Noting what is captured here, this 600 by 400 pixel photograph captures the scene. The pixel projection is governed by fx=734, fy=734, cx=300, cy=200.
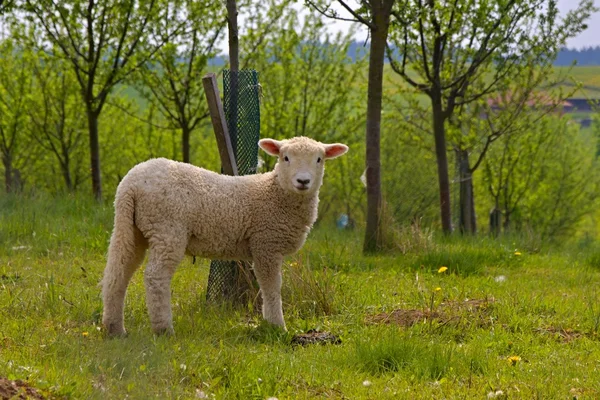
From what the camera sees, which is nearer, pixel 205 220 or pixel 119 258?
pixel 119 258

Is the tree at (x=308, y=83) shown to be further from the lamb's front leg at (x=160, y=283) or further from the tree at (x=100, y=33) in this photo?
the lamb's front leg at (x=160, y=283)

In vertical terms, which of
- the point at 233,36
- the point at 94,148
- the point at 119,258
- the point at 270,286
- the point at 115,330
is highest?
the point at 233,36

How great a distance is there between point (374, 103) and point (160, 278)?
16.3 feet

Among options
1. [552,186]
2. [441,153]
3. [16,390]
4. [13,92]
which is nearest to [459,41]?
[441,153]

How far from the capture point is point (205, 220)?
A: 225 inches

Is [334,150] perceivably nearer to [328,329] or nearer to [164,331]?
[328,329]

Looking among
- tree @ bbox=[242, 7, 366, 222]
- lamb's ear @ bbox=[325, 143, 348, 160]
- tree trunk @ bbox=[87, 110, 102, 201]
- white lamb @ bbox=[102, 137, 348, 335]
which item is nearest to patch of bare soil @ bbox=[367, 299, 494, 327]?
white lamb @ bbox=[102, 137, 348, 335]

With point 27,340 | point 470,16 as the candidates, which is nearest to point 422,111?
point 470,16

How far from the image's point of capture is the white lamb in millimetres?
5535

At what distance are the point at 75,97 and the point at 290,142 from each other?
1809 centimetres

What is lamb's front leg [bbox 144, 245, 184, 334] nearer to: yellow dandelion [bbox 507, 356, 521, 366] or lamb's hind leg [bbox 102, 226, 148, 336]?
lamb's hind leg [bbox 102, 226, 148, 336]

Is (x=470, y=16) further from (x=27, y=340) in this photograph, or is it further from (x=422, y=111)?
(x=27, y=340)

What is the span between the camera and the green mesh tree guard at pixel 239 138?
22.6 feet

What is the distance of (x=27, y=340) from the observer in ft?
16.5
